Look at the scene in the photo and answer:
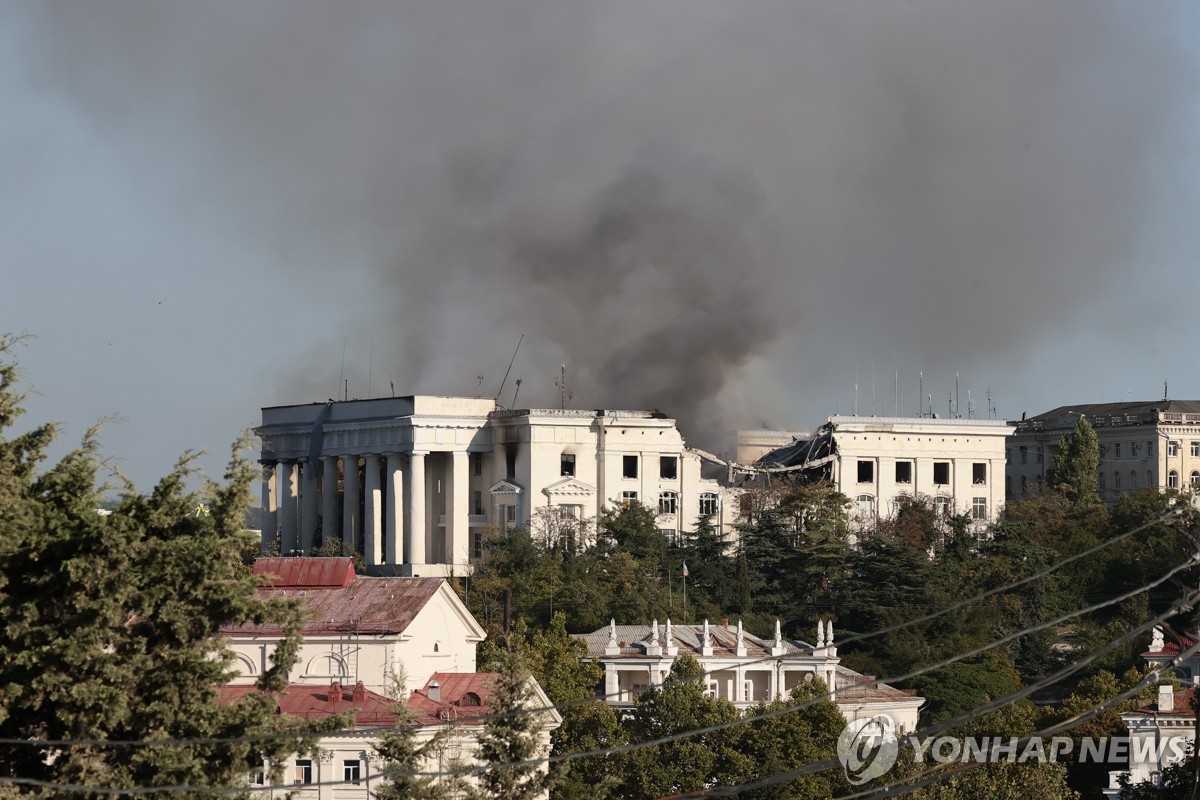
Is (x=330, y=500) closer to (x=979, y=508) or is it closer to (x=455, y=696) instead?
(x=979, y=508)

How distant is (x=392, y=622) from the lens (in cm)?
6931

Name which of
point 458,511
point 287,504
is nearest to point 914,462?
point 458,511

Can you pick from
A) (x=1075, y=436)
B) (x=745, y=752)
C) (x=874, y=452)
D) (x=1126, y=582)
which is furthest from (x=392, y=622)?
(x=1075, y=436)

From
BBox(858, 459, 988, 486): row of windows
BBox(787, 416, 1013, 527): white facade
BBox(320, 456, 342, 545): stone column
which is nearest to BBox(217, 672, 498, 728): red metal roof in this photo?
BBox(320, 456, 342, 545): stone column

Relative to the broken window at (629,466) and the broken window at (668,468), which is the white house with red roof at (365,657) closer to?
the broken window at (629,466)

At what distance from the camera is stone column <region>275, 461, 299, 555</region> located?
133 meters

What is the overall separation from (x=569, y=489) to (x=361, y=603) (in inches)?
1963

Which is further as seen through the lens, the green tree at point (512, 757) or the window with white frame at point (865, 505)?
the window with white frame at point (865, 505)

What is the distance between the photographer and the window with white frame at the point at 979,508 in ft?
431

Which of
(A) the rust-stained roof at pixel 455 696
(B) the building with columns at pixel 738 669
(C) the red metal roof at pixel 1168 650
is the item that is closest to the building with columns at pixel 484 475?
(B) the building with columns at pixel 738 669

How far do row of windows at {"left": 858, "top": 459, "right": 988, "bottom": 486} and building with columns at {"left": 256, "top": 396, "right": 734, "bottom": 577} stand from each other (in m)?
9.33

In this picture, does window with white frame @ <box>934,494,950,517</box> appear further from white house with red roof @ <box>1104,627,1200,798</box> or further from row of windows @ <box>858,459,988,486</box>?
white house with red roof @ <box>1104,627,1200,798</box>

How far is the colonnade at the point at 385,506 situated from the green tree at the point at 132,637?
3311 inches

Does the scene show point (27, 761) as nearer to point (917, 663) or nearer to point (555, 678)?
point (555, 678)
